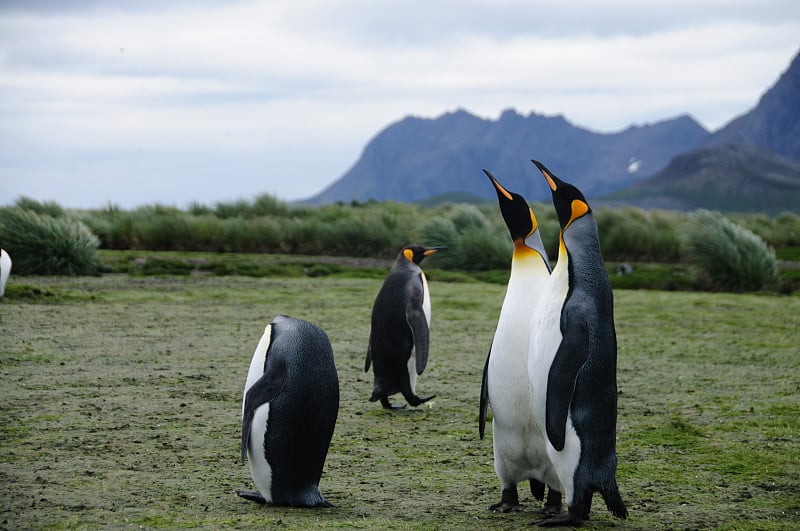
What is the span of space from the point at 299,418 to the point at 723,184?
476 feet

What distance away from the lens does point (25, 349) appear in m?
6.94

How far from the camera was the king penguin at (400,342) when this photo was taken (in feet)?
17.9

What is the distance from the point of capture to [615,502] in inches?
124

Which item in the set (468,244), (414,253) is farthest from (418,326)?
(468,244)

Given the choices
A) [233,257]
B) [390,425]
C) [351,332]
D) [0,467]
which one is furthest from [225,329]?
[233,257]

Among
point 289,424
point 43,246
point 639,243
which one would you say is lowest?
point 289,424

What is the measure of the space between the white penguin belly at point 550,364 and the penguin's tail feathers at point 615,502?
13 cm

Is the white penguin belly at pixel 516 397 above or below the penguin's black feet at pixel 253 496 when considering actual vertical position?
above

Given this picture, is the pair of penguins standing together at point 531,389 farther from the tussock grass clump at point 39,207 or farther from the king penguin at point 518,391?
the tussock grass clump at point 39,207

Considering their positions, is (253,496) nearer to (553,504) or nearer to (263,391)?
(263,391)

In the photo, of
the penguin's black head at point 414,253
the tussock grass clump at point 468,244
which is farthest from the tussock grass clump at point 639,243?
the penguin's black head at point 414,253

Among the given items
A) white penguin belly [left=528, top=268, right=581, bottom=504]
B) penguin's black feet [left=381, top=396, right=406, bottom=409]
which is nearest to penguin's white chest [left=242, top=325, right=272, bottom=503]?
white penguin belly [left=528, top=268, right=581, bottom=504]

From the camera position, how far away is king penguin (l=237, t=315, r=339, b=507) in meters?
3.48

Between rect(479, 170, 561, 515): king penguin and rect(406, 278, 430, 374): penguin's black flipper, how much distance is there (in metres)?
1.70
